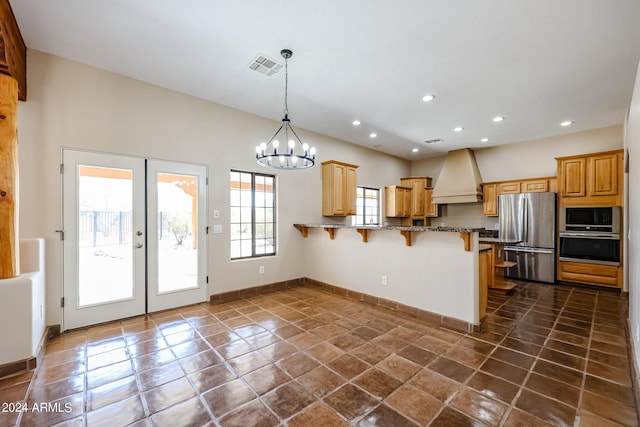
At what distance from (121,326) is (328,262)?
3.08 meters

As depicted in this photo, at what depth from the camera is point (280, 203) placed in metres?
5.18

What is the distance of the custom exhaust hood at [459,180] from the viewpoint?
6.72m

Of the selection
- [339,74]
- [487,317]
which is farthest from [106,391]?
[487,317]

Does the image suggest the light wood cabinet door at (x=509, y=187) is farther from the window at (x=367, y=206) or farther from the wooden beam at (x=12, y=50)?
the wooden beam at (x=12, y=50)

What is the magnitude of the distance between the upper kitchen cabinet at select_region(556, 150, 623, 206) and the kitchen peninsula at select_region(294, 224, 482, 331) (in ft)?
12.7

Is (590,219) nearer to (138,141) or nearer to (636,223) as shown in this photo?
(636,223)

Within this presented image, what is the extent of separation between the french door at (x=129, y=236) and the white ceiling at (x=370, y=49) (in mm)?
1269

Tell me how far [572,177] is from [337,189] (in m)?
4.55

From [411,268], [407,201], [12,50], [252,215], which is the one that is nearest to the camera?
[12,50]

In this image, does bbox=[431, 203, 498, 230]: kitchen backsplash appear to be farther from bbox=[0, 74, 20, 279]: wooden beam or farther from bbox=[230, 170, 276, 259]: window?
bbox=[0, 74, 20, 279]: wooden beam

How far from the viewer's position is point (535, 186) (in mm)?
5965

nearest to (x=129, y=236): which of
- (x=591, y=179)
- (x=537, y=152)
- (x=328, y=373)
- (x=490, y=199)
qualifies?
(x=328, y=373)

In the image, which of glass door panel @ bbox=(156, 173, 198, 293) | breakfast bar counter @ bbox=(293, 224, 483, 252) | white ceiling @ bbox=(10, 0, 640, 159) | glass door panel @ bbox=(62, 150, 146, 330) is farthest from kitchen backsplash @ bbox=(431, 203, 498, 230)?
glass door panel @ bbox=(62, 150, 146, 330)

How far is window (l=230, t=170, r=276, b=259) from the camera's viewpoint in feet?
15.3
